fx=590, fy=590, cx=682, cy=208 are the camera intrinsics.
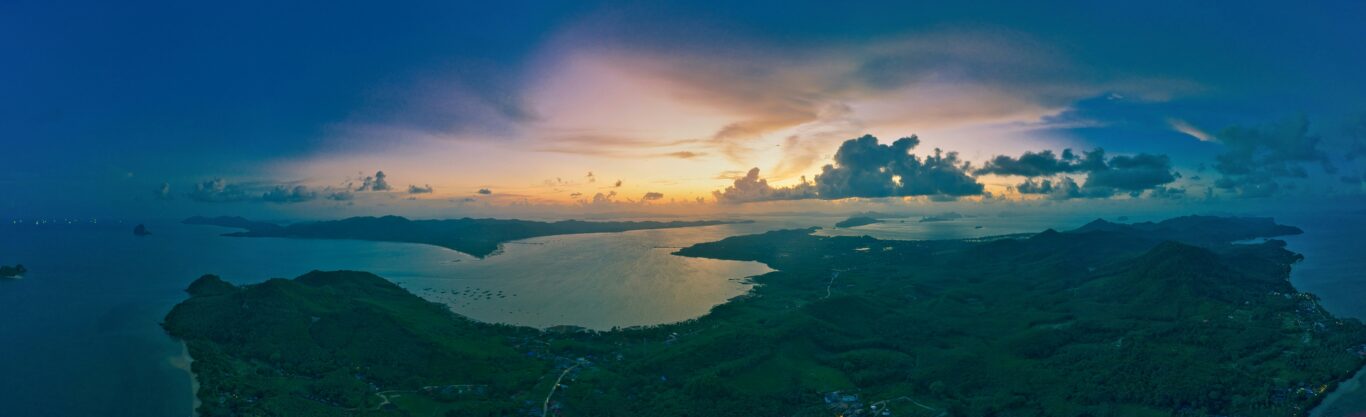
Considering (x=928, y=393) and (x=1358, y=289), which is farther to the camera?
(x=1358, y=289)

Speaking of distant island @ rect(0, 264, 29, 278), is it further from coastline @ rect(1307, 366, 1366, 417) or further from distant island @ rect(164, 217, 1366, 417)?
coastline @ rect(1307, 366, 1366, 417)

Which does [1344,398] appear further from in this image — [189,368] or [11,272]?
[11,272]

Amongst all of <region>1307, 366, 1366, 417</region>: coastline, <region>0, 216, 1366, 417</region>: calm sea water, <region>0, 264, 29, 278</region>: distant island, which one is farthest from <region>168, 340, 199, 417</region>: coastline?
<region>0, 264, 29, 278</region>: distant island

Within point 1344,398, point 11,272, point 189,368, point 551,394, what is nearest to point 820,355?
point 551,394

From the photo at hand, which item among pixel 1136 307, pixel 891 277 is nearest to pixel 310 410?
pixel 1136 307

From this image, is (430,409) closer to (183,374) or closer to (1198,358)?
(183,374)

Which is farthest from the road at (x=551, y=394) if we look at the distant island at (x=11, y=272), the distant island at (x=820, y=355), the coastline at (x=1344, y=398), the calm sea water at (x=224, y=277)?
the distant island at (x=11, y=272)
